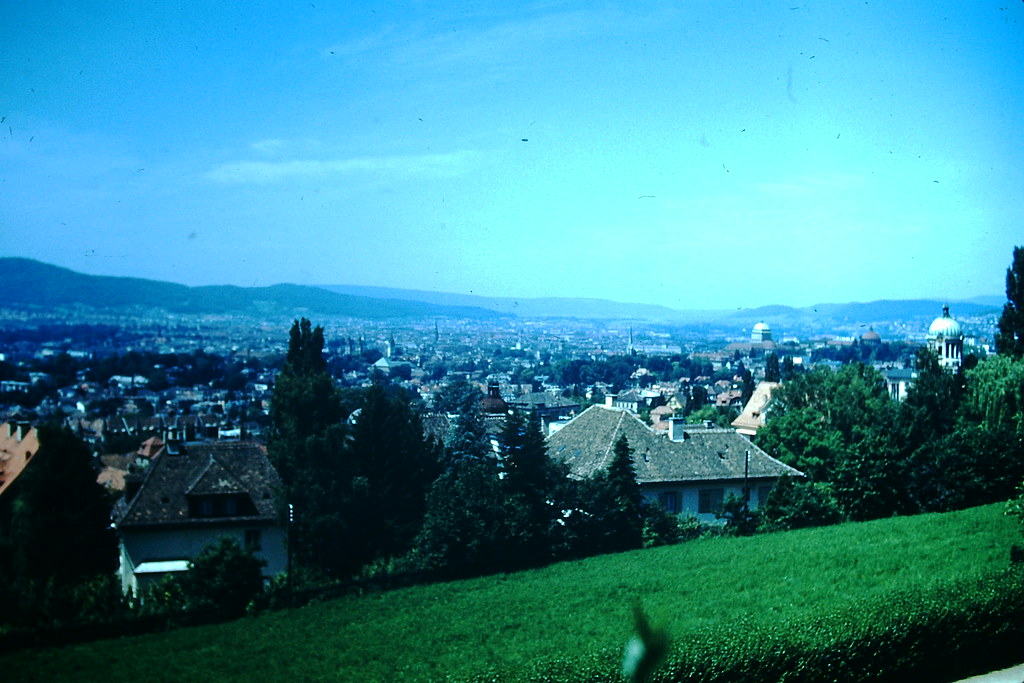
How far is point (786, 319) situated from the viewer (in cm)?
6019

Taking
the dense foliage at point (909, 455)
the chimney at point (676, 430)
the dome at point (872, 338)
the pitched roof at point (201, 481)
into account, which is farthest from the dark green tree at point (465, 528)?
the dome at point (872, 338)

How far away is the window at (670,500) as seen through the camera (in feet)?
66.2

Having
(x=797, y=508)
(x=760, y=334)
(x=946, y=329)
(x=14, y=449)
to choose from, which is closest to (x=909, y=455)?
(x=797, y=508)

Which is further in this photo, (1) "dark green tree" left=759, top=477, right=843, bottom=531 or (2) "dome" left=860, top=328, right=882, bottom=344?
(2) "dome" left=860, top=328, right=882, bottom=344

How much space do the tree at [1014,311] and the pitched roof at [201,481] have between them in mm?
24651

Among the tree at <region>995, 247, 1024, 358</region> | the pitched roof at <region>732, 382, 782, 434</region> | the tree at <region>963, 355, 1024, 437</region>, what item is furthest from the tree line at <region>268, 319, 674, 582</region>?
the pitched roof at <region>732, 382, 782, 434</region>

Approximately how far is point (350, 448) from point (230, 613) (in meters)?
4.42

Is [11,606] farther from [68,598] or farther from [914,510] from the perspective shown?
[914,510]

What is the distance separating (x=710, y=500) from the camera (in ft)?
68.4

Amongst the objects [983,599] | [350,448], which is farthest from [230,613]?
[983,599]

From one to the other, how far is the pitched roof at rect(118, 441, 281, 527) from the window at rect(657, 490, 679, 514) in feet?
31.2

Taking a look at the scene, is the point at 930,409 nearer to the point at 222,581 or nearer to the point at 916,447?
the point at 916,447

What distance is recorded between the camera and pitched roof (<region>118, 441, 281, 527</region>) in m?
12.7

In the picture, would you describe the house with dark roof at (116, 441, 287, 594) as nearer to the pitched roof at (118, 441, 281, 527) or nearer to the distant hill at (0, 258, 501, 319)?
the pitched roof at (118, 441, 281, 527)
